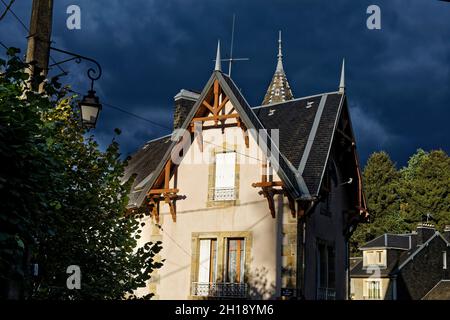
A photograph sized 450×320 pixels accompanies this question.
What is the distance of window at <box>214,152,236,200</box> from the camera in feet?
68.4

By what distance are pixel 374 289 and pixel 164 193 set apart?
26009mm

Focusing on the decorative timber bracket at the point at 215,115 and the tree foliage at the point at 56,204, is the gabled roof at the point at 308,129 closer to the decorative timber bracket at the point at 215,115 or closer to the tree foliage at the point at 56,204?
the decorative timber bracket at the point at 215,115

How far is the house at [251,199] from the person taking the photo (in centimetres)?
1947

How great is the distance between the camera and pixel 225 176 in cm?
2117

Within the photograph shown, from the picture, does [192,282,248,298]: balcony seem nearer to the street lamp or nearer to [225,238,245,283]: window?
[225,238,245,283]: window

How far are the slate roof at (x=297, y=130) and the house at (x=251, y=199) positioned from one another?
4 centimetres

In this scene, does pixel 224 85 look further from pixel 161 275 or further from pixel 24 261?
pixel 24 261

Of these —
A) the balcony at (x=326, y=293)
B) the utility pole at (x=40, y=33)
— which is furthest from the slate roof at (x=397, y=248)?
the utility pole at (x=40, y=33)

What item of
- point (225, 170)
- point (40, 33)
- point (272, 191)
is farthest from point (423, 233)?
point (40, 33)

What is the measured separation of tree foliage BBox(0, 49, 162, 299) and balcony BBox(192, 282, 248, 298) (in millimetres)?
10433

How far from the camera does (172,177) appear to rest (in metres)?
22.1

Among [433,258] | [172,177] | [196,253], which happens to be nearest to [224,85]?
[172,177]

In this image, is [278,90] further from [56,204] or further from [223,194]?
[56,204]

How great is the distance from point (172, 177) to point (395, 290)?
961 inches
